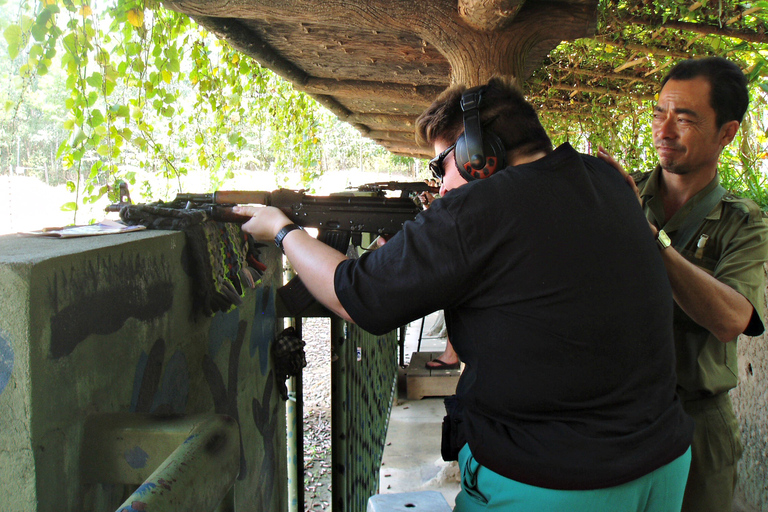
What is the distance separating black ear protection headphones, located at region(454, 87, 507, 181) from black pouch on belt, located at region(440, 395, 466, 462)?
0.58m

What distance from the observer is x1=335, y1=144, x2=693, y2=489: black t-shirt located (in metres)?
1.15

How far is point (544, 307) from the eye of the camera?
3.81 ft

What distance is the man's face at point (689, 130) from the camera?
1.76 m

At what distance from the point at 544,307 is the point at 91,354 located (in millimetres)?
912

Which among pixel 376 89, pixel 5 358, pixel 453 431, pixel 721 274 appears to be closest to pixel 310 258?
pixel 453 431

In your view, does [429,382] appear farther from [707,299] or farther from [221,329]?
[707,299]

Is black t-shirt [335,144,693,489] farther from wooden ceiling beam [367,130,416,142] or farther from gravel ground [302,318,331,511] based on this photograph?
wooden ceiling beam [367,130,416,142]

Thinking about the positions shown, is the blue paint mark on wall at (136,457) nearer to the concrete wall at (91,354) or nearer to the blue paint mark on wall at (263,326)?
the concrete wall at (91,354)

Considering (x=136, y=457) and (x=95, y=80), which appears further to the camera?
(x=95, y=80)

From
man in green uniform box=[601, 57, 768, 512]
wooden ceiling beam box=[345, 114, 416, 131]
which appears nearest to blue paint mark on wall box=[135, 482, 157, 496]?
man in green uniform box=[601, 57, 768, 512]

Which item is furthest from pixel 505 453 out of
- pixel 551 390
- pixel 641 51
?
pixel 641 51

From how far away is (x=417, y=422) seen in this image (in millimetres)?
4477

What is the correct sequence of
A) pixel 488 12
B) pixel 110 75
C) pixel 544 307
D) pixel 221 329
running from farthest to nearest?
pixel 110 75 → pixel 488 12 → pixel 221 329 → pixel 544 307

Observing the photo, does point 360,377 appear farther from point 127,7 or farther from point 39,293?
point 127,7
